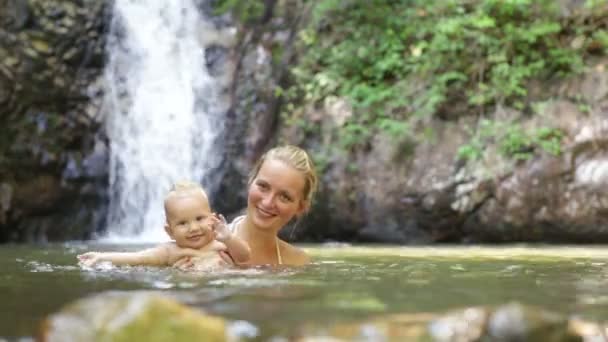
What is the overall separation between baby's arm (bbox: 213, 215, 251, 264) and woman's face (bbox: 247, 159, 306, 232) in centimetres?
22

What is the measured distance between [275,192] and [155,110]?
33.0ft

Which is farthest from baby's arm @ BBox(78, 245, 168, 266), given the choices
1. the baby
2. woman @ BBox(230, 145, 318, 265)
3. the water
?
woman @ BBox(230, 145, 318, 265)

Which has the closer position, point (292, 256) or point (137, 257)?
point (137, 257)

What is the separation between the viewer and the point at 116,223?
42.2ft

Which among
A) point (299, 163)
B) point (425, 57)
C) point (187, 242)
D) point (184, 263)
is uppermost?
point (425, 57)

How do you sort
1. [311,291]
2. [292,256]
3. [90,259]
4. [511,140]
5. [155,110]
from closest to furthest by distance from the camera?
[311,291] → [90,259] → [292,256] → [511,140] → [155,110]

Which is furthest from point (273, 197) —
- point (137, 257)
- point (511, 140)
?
point (511, 140)

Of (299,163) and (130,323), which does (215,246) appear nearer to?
(299,163)

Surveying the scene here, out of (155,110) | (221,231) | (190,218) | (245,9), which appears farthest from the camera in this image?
(155,110)

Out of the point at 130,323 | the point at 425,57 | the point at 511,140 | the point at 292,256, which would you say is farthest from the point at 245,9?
the point at 130,323

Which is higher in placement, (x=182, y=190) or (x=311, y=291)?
(x=182, y=190)

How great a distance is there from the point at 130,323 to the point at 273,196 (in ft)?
7.97

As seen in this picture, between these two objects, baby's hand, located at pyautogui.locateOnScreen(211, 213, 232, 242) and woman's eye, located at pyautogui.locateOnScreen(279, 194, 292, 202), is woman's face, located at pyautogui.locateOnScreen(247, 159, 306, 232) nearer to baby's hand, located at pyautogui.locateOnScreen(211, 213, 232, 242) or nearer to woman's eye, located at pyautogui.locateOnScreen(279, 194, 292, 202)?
woman's eye, located at pyautogui.locateOnScreen(279, 194, 292, 202)

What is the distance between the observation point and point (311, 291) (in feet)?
8.88
